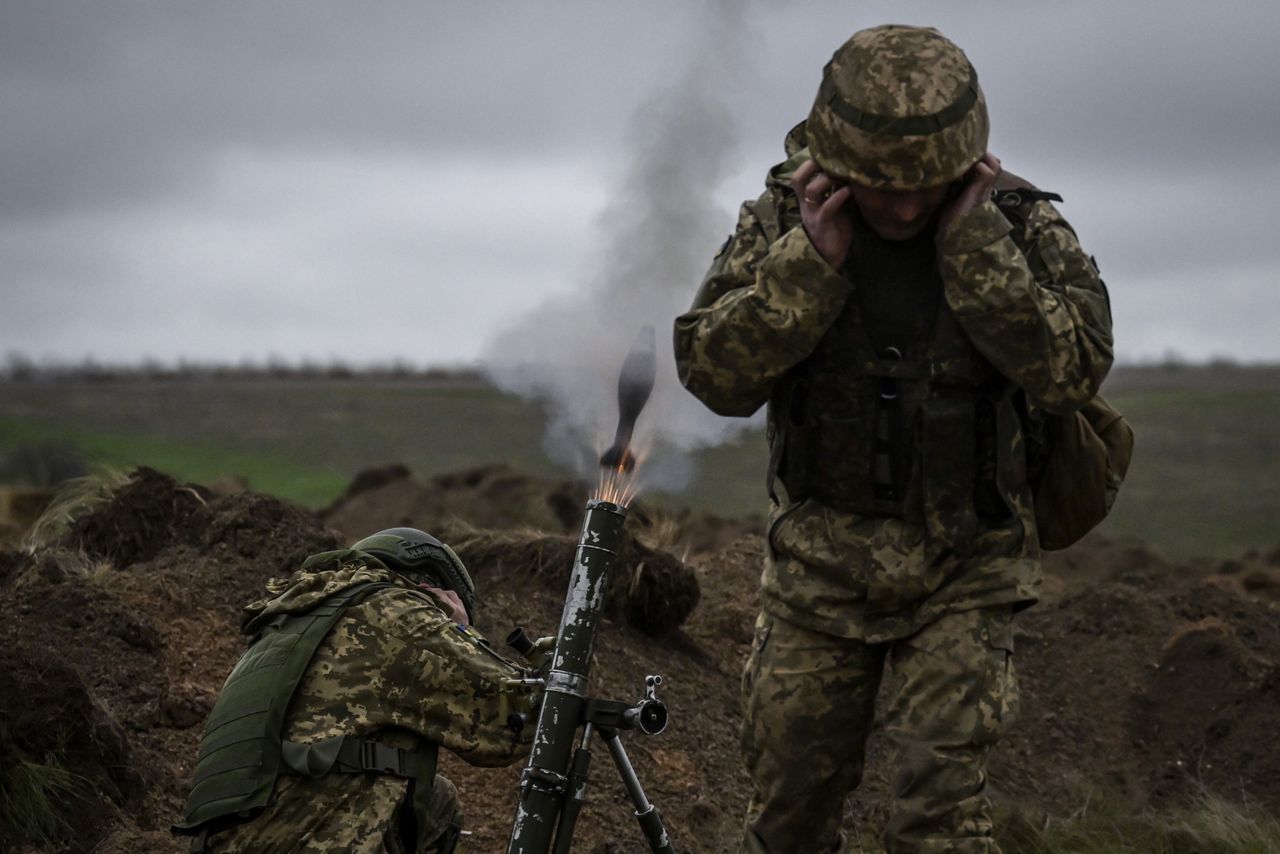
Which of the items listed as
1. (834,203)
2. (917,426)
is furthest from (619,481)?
(834,203)

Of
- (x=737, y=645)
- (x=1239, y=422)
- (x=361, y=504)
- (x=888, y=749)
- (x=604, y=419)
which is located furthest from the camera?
(x=1239, y=422)

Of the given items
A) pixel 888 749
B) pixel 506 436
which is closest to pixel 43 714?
pixel 888 749

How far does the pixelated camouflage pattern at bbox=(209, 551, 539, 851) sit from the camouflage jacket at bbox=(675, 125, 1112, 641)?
2.82 ft

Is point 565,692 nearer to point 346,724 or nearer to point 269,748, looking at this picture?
point 346,724

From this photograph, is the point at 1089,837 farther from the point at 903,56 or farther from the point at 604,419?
the point at 903,56

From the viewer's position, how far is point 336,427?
3391 cm

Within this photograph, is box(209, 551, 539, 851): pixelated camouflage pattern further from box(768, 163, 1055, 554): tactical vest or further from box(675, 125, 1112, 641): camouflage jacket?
box(768, 163, 1055, 554): tactical vest

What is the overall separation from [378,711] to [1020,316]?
6.77 ft

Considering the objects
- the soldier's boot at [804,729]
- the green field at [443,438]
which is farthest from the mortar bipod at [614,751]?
the green field at [443,438]

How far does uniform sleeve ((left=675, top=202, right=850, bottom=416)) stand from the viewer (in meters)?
4.39

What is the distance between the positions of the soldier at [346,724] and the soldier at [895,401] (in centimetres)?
80

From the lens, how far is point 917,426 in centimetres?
456

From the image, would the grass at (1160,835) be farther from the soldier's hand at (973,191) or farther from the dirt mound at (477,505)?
the dirt mound at (477,505)

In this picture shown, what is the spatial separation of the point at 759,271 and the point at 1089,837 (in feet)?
11.8
